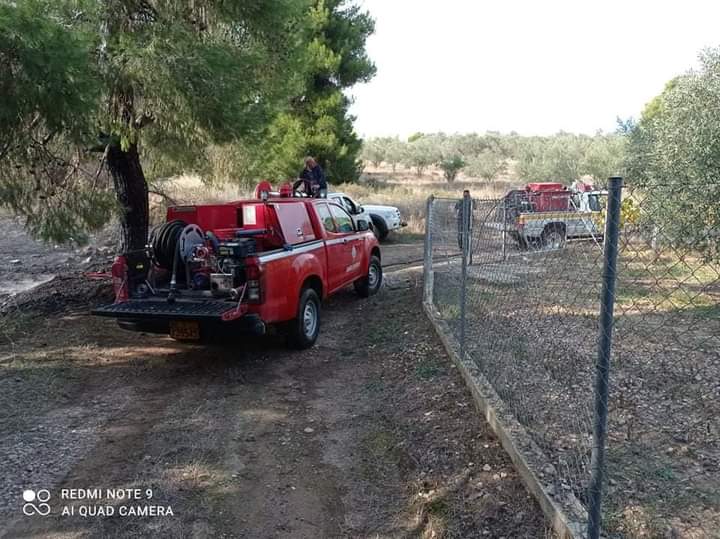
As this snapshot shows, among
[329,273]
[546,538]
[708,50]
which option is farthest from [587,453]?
[708,50]

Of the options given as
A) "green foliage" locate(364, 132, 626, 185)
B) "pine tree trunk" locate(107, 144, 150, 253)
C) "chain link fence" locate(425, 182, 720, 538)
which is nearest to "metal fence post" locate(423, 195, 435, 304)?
"chain link fence" locate(425, 182, 720, 538)

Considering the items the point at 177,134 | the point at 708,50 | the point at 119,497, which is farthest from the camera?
the point at 708,50

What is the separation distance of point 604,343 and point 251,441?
2908 millimetres

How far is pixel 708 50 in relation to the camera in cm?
1020

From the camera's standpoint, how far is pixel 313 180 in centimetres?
1198

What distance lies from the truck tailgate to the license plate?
0.10 meters

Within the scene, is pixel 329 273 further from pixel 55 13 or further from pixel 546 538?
pixel 546 538

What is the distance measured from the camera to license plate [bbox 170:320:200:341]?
5.89 metres

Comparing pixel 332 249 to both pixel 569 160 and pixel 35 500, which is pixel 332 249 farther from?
pixel 569 160

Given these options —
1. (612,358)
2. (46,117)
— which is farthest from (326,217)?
(612,358)

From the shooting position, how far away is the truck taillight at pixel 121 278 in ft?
21.0

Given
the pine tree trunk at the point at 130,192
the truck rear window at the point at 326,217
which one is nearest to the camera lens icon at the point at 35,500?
the truck rear window at the point at 326,217

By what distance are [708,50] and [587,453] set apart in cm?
922

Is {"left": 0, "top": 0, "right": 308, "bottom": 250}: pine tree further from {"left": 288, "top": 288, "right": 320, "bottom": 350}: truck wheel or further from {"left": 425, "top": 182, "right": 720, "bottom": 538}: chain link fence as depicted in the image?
{"left": 425, "top": 182, "right": 720, "bottom": 538}: chain link fence
